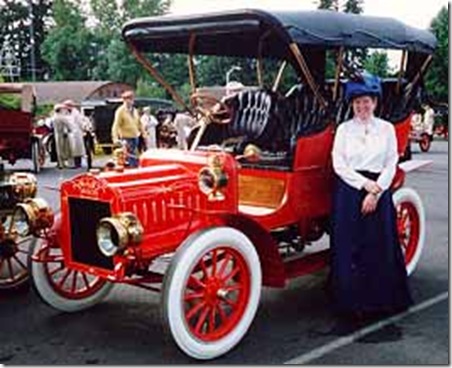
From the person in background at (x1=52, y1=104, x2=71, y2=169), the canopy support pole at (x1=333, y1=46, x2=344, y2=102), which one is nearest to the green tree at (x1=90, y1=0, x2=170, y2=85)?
the person in background at (x1=52, y1=104, x2=71, y2=169)

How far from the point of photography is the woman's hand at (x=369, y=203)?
4332mm

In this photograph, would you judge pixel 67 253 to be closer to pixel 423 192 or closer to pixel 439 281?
pixel 439 281

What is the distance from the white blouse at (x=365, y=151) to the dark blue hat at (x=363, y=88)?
16 centimetres

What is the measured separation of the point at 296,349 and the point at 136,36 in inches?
92.5

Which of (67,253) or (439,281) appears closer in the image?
(67,253)

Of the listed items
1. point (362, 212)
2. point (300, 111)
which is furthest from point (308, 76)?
point (362, 212)

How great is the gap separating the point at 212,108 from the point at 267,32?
1173mm

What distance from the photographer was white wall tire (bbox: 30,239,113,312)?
4465 mm

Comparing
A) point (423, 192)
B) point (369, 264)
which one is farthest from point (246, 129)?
point (423, 192)

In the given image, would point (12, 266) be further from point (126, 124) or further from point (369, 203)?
point (126, 124)

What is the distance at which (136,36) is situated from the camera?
4.96 meters

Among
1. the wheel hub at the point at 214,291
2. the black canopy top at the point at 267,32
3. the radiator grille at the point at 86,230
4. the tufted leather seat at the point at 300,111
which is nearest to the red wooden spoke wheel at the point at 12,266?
the radiator grille at the point at 86,230

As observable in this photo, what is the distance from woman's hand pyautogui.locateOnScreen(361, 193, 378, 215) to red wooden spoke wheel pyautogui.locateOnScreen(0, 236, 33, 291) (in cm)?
216

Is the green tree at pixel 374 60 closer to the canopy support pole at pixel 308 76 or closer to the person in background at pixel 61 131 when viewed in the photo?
the canopy support pole at pixel 308 76
